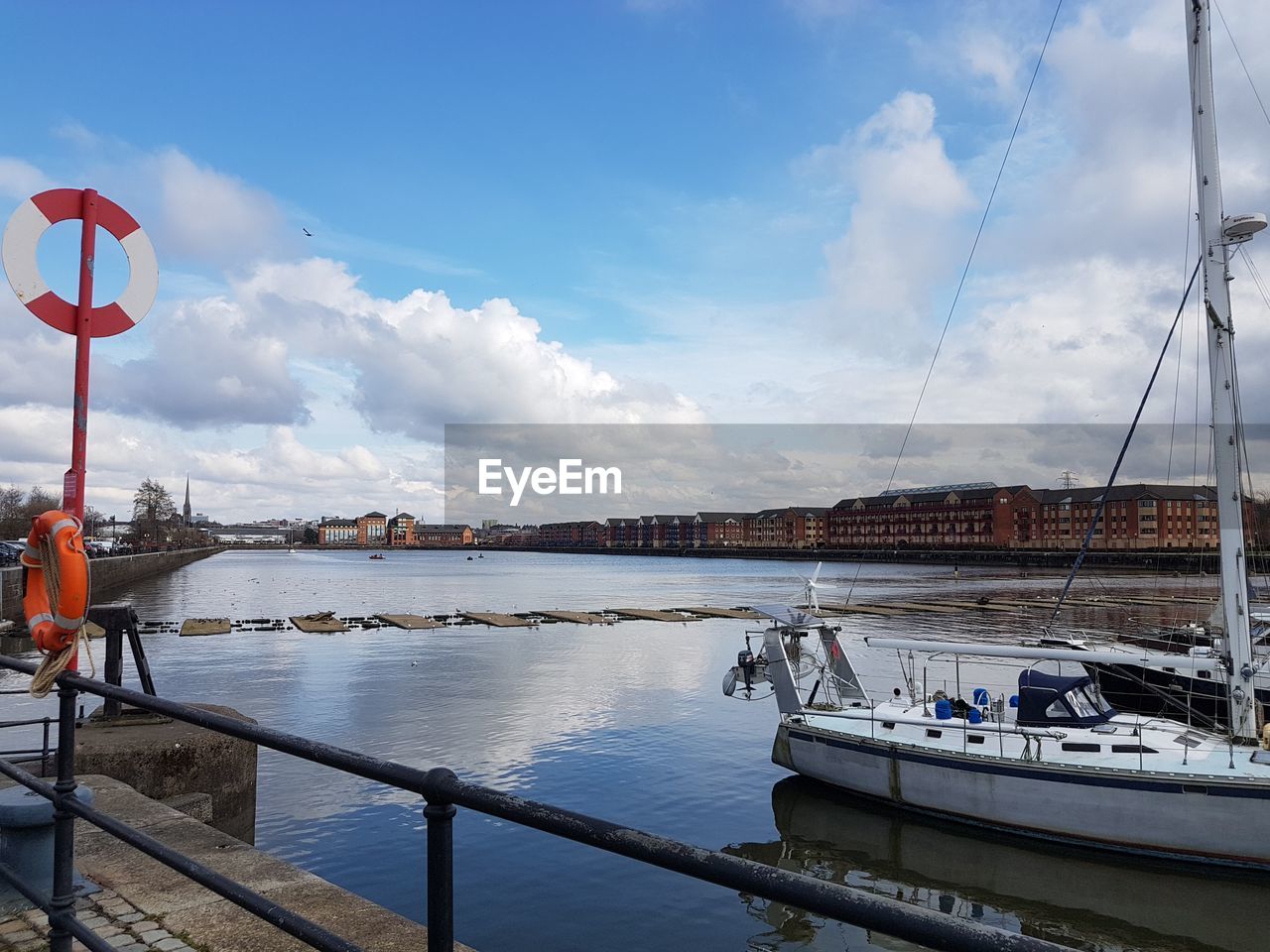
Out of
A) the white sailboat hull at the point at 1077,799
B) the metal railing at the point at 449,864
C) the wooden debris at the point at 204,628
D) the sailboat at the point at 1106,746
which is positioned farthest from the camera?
the wooden debris at the point at 204,628

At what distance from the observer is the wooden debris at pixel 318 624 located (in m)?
56.2

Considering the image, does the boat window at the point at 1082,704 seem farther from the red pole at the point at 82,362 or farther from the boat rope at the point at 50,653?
the red pole at the point at 82,362

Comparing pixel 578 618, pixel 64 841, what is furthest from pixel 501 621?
pixel 64 841

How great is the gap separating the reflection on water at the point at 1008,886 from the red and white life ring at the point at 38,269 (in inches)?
497

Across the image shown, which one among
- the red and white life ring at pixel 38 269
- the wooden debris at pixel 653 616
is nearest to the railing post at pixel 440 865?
the red and white life ring at pixel 38 269

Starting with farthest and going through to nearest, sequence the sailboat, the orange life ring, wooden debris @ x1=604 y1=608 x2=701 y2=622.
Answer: wooden debris @ x1=604 y1=608 x2=701 y2=622, the sailboat, the orange life ring

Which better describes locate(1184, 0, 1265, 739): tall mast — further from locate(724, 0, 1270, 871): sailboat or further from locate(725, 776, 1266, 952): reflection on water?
locate(725, 776, 1266, 952): reflection on water

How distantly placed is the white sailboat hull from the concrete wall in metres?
26.6

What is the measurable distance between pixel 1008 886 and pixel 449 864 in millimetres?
17015

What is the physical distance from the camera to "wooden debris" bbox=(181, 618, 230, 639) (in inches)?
2079

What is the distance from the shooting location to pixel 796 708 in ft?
73.3

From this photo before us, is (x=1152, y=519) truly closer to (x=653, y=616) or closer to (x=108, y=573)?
(x=653, y=616)

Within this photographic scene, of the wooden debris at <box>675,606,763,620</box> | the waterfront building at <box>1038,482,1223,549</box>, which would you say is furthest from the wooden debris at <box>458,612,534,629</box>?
the waterfront building at <box>1038,482,1223,549</box>

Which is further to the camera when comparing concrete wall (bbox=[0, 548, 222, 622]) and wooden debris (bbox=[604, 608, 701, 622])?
wooden debris (bbox=[604, 608, 701, 622])
